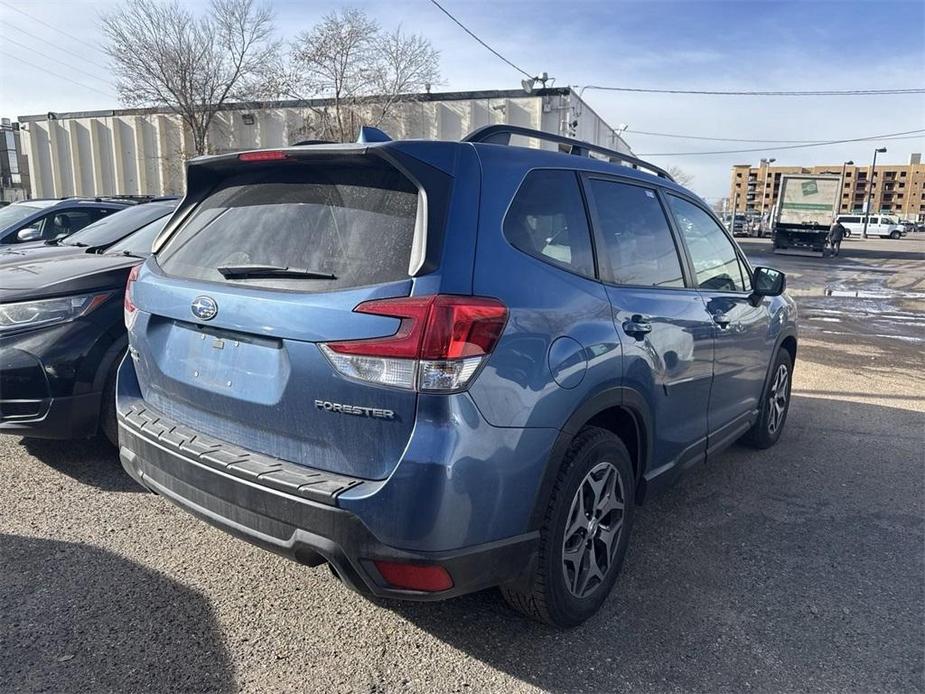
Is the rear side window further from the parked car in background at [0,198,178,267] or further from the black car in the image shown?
the parked car in background at [0,198,178,267]

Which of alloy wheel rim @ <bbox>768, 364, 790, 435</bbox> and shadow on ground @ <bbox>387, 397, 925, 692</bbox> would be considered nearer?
shadow on ground @ <bbox>387, 397, 925, 692</bbox>

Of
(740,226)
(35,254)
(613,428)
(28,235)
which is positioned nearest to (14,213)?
(28,235)

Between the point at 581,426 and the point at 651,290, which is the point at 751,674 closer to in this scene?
the point at 581,426

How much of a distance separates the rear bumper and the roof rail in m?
1.39

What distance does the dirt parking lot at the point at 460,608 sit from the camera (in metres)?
2.45

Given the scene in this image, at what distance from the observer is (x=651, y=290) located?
3.13m

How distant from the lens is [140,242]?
4.91m

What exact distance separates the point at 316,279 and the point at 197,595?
5.12 feet

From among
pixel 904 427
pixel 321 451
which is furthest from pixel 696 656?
pixel 904 427

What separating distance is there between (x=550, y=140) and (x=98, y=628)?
8.87 ft

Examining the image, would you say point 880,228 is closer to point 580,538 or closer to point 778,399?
point 778,399

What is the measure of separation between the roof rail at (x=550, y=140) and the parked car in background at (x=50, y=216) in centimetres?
720

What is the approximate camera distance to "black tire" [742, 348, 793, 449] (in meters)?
4.84

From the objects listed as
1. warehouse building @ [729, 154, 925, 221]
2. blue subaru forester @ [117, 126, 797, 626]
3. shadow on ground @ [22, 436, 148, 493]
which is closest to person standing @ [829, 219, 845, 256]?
blue subaru forester @ [117, 126, 797, 626]
